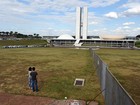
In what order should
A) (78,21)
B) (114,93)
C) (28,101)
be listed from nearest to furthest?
(114,93)
(28,101)
(78,21)

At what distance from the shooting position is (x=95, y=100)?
12.7 m

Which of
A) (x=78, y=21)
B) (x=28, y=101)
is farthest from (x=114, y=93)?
(x=78, y=21)

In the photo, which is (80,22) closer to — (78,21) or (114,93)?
(78,21)

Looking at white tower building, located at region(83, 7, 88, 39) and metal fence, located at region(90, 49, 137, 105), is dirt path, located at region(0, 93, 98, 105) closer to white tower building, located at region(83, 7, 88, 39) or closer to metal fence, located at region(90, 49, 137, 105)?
metal fence, located at region(90, 49, 137, 105)

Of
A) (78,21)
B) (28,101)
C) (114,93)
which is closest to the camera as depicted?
(114,93)

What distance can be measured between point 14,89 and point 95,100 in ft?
18.5

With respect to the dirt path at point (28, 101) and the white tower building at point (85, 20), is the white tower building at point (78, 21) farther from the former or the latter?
the dirt path at point (28, 101)

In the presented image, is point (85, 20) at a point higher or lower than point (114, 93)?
higher

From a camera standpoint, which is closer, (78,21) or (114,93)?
(114,93)

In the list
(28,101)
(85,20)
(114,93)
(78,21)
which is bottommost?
(28,101)

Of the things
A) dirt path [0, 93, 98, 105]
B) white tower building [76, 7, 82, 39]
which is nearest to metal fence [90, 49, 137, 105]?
dirt path [0, 93, 98, 105]

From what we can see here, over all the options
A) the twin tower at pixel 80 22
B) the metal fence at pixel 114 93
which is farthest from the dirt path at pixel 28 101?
the twin tower at pixel 80 22

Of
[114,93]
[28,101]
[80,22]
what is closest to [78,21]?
[80,22]

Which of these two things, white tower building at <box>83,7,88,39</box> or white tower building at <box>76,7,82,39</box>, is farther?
white tower building at <box>83,7,88,39</box>
